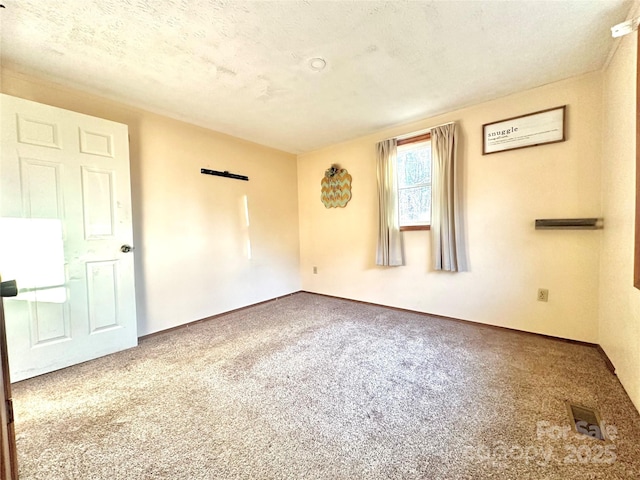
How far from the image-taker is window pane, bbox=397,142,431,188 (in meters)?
3.01

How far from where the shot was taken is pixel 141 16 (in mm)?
1482

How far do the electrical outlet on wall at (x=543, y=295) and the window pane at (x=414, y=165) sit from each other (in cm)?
152

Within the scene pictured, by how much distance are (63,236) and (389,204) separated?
3.14 meters

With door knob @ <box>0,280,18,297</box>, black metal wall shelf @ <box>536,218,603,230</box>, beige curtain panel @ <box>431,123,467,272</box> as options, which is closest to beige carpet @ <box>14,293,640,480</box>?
beige curtain panel @ <box>431,123,467,272</box>

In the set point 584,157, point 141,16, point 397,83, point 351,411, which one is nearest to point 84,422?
point 351,411

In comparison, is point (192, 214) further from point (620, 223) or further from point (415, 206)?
point (620, 223)

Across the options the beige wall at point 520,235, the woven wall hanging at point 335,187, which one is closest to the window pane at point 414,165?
the beige wall at point 520,235

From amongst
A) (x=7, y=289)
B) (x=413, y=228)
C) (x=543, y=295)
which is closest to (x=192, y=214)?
(x=7, y=289)

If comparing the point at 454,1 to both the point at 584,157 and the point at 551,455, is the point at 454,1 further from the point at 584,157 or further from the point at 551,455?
the point at 551,455

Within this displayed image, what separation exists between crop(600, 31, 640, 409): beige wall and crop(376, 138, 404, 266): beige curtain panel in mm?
1743

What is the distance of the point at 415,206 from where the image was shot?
3.12 meters

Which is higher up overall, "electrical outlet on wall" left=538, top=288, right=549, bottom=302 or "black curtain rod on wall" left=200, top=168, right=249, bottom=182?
"black curtain rod on wall" left=200, top=168, right=249, bottom=182

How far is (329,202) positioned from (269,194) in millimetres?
912

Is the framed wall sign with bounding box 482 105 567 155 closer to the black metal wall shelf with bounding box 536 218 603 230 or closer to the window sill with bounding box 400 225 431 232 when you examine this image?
the black metal wall shelf with bounding box 536 218 603 230
